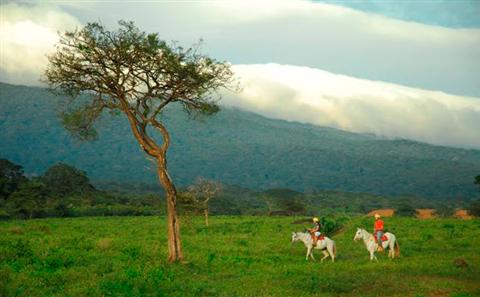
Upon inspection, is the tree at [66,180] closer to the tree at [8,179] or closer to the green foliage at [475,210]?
the tree at [8,179]

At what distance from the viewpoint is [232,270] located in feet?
92.8

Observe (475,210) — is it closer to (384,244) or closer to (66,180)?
(384,244)

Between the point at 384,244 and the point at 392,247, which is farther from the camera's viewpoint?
the point at 392,247

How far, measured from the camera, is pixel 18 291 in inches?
788

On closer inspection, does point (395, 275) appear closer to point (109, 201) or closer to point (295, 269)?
point (295, 269)

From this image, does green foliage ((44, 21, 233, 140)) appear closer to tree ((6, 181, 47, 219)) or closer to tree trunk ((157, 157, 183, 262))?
tree trunk ((157, 157, 183, 262))

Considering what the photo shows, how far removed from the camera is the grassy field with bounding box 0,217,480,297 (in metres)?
22.1

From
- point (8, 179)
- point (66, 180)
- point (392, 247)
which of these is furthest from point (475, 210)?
point (8, 179)

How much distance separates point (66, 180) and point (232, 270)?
285ft

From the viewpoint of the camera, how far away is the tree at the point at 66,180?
4195 inches

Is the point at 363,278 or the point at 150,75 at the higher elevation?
the point at 150,75

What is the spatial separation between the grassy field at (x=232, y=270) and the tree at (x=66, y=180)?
2682 inches

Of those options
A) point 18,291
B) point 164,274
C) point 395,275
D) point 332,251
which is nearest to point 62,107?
point 164,274

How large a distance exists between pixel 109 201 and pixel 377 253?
243 ft
